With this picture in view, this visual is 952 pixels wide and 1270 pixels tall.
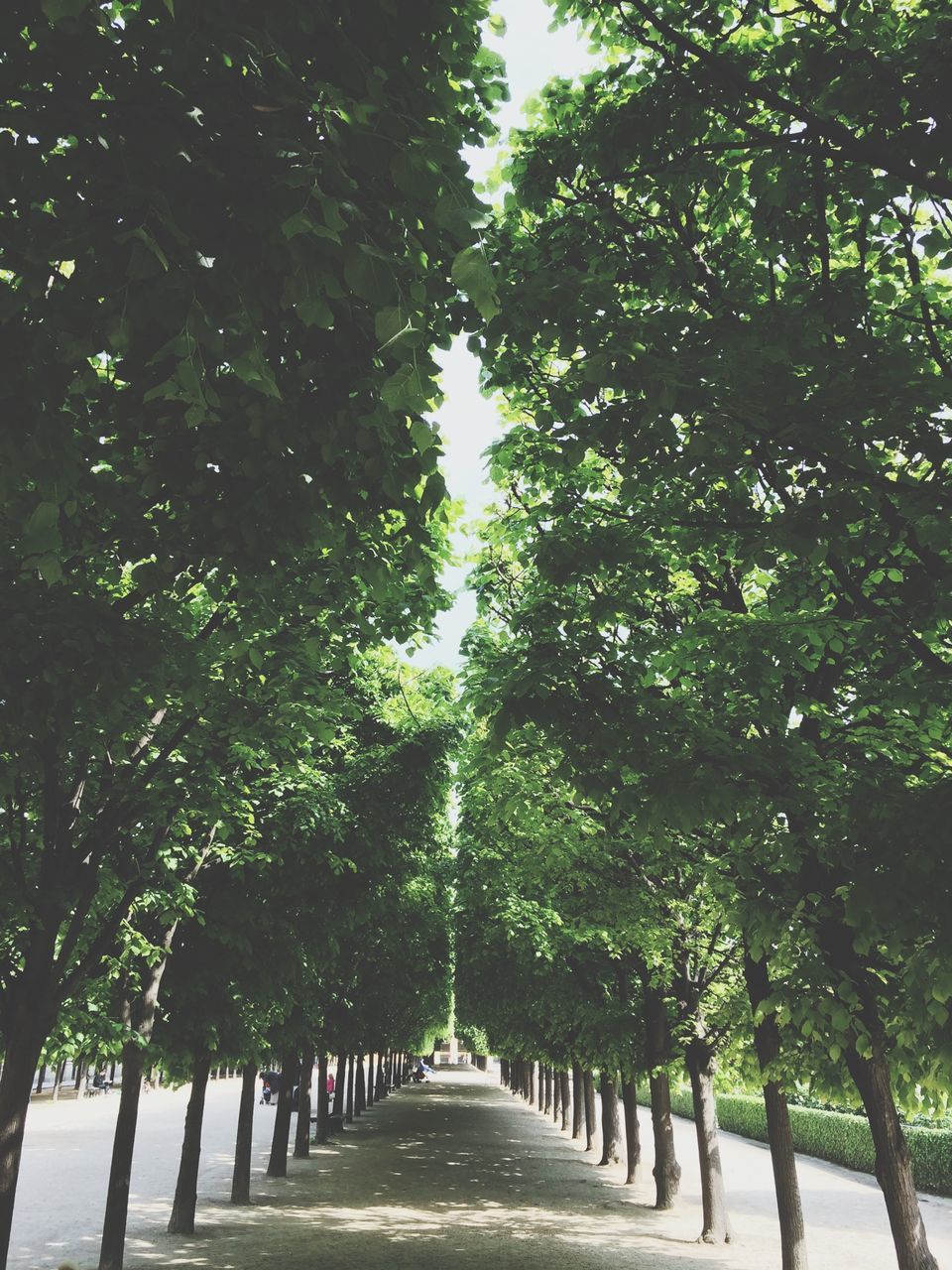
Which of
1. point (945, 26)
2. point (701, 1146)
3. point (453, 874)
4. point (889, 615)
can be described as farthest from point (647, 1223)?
point (945, 26)

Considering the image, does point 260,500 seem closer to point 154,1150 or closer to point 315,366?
point 315,366

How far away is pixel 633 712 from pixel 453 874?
73.3 feet

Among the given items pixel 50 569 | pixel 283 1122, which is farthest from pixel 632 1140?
pixel 50 569

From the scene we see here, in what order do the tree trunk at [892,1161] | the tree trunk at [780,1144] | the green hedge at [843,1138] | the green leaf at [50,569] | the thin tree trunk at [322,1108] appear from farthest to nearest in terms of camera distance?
1. the thin tree trunk at [322,1108]
2. the green hedge at [843,1138]
3. the tree trunk at [780,1144]
4. the tree trunk at [892,1161]
5. the green leaf at [50,569]

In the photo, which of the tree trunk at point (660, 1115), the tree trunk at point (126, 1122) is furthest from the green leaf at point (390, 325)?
the tree trunk at point (660, 1115)

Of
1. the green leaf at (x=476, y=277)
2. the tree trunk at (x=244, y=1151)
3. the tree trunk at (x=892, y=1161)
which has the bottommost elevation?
the tree trunk at (x=244, y=1151)

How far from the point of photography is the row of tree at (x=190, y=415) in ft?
9.45

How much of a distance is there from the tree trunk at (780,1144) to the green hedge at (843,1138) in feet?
19.1

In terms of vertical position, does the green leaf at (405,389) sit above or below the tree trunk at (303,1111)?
above

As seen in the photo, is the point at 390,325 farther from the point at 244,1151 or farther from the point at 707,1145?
the point at 244,1151

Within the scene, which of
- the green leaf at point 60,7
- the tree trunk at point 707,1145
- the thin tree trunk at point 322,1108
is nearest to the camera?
the green leaf at point 60,7

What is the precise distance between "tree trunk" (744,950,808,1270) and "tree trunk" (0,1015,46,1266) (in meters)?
7.23

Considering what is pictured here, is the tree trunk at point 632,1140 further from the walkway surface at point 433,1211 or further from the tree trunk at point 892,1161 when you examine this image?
the tree trunk at point 892,1161

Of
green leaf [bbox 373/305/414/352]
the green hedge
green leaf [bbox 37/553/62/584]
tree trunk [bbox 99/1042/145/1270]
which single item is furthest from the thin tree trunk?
green leaf [bbox 373/305/414/352]
